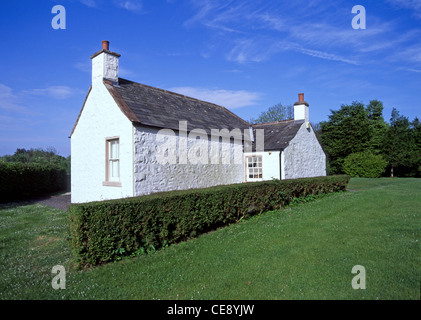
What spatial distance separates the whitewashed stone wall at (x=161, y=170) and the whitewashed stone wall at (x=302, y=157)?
13.2 ft

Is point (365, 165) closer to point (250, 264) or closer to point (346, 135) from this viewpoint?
point (346, 135)

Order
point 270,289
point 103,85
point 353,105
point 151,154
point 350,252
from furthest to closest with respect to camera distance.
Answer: point 353,105 → point 103,85 → point 151,154 → point 350,252 → point 270,289

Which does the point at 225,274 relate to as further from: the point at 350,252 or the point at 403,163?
the point at 403,163

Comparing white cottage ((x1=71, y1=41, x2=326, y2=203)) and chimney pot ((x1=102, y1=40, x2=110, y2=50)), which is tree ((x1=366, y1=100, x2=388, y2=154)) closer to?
white cottage ((x1=71, y1=41, x2=326, y2=203))

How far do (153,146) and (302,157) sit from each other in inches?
409

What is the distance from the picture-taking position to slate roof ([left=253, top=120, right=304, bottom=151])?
15.6 meters

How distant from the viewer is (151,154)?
1066 cm

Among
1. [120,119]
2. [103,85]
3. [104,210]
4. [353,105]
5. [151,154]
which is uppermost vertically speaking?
→ [353,105]

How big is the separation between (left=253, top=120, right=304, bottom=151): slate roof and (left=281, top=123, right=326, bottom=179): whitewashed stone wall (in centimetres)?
29

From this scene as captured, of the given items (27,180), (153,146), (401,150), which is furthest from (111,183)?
(401,150)

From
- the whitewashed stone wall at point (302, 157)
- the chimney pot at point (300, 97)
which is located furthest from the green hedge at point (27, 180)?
the chimney pot at point (300, 97)

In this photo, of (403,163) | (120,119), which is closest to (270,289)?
(120,119)

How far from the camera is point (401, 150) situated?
3312 centimetres
